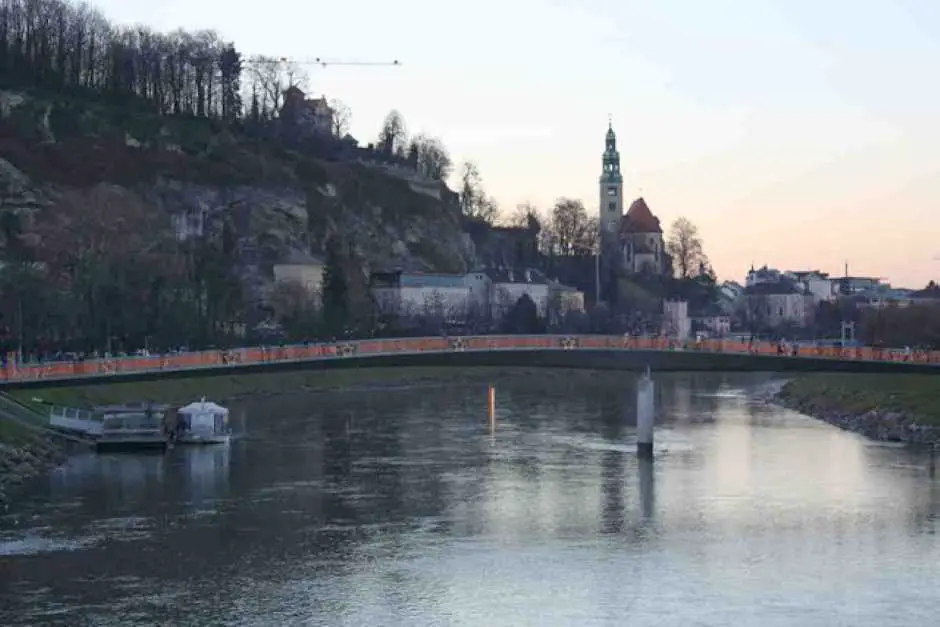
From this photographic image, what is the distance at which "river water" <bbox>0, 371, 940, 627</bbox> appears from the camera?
40.5 meters

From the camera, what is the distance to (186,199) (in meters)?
155

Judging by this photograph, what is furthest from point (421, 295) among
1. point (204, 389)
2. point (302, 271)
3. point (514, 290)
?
point (204, 389)

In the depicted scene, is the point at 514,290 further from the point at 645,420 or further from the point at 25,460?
the point at 25,460

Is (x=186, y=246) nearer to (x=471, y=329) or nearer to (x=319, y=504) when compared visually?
(x=471, y=329)

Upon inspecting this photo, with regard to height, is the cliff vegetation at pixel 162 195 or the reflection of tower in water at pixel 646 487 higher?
the cliff vegetation at pixel 162 195

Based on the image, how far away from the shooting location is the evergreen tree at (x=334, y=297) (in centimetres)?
13375

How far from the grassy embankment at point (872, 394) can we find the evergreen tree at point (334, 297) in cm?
4104

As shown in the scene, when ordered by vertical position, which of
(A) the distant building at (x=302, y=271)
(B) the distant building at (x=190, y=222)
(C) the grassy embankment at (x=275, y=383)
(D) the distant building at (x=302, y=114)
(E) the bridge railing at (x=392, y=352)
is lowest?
(C) the grassy embankment at (x=275, y=383)

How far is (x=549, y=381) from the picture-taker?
13175 centimetres

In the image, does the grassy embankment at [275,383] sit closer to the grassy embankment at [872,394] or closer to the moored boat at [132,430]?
the moored boat at [132,430]

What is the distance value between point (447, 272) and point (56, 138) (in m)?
52.5

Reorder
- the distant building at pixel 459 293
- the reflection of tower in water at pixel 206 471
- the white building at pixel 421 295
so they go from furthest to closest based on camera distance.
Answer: the distant building at pixel 459 293 → the white building at pixel 421 295 → the reflection of tower in water at pixel 206 471

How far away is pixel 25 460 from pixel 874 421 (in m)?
46.0

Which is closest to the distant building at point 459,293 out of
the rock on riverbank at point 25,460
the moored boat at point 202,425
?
the moored boat at point 202,425
